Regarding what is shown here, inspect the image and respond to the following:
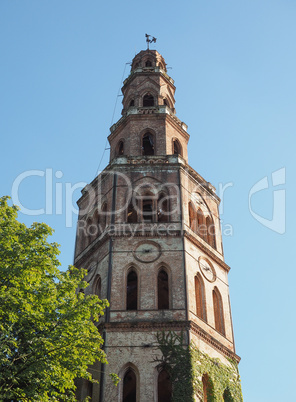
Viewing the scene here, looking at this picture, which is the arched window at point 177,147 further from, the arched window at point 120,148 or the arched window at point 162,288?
the arched window at point 162,288

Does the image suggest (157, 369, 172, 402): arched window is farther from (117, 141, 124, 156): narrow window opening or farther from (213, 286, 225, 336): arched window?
(117, 141, 124, 156): narrow window opening

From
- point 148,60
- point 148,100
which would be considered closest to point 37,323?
point 148,100

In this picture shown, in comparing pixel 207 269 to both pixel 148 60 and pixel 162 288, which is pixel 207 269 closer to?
pixel 162 288

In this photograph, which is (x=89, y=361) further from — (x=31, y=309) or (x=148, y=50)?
(x=148, y=50)

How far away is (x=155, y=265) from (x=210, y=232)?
539cm

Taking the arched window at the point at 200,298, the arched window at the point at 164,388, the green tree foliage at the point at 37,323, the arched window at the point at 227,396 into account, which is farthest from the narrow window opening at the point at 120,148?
the green tree foliage at the point at 37,323

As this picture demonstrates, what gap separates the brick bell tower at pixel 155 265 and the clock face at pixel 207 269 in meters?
0.06

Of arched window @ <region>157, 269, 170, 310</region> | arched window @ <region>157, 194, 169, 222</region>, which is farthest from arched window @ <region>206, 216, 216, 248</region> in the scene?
arched window @ <region>157, 269, 170, 310</region>

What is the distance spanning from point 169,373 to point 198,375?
1.17 meters

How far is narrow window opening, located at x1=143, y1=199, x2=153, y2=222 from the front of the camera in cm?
2927

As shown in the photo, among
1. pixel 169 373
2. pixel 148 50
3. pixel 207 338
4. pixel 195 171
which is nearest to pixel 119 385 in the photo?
pixel 169 373

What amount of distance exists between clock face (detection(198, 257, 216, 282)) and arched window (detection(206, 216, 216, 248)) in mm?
1742

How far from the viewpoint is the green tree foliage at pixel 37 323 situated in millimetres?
15961

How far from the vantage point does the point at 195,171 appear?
32250mm
